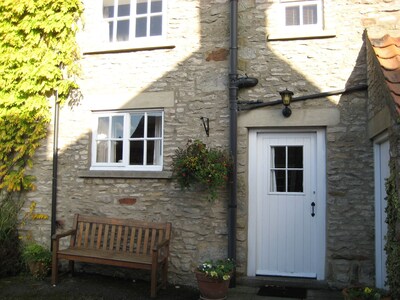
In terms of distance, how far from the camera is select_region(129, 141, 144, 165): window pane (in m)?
7.02

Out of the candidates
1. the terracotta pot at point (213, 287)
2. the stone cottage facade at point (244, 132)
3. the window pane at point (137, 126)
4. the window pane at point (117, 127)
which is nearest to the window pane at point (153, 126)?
the stone cottage facade at point (244, 132)

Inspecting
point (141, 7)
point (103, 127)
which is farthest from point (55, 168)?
point (141, 7)

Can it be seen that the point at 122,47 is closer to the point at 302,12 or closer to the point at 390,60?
the point at 302,12

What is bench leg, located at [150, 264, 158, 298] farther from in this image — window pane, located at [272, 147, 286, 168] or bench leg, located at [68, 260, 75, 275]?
window pane, located at [272, 147, 286, 168]

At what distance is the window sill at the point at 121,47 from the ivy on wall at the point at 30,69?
0.93 ft

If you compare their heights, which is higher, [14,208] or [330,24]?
[330,24]

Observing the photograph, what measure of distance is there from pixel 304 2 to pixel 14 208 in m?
5.94

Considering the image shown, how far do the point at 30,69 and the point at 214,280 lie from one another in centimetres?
471

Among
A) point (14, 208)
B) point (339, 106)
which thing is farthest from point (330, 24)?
point (14, 208)

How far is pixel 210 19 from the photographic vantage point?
6.73m

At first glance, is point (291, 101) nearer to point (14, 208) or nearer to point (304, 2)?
point (304, 2)

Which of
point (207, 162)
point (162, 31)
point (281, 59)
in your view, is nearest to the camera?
point (207, 162)

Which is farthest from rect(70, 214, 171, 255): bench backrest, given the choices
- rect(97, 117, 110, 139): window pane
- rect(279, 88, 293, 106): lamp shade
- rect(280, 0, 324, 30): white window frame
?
rect(280, 0, 324, 30): white window frame

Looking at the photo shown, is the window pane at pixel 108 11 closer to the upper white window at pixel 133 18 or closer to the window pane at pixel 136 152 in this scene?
the upper white window at pixel 133 18
